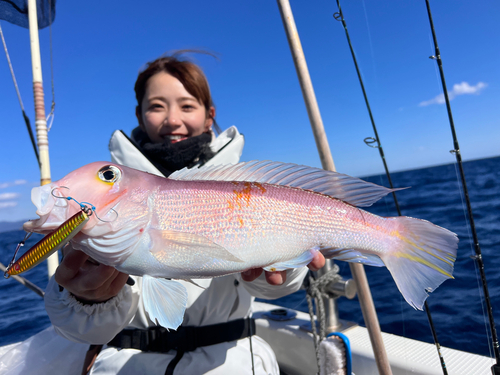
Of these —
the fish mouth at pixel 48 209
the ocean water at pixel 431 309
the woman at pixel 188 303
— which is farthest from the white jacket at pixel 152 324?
the ocean water at pixel 431 309

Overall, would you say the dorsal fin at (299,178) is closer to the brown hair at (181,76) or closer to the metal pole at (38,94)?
the brown hair at (181,76)

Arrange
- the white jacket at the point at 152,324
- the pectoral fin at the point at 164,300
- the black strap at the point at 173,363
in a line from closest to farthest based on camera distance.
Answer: the pectoral fin at the point at 164,300
the white jacket at the point at 152,324
the black strap at the point at 173,363

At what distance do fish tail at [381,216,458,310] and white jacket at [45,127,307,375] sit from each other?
2.79ft

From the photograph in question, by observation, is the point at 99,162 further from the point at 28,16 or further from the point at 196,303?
the point at 28,16

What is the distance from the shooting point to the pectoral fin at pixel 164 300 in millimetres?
1096

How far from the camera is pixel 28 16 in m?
3.34

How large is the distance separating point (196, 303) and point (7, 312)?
409 cm

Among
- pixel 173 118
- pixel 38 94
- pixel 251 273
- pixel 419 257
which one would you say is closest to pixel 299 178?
pixel 251 273

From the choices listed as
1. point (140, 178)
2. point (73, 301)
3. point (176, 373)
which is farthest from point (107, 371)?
point (140, 178)

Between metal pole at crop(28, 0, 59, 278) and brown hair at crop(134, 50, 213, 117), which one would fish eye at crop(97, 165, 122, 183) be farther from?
metal pole at crop(28, 0, 59, 278)

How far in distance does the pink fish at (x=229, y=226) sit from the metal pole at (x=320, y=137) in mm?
718

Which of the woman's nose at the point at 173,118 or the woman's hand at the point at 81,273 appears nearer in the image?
the woman's hand at the point at 81,273

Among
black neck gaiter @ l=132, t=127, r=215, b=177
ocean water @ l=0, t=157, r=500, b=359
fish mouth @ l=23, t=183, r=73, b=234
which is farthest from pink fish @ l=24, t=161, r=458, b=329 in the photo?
ocean water @ l=0, t=157, r=500, b=359

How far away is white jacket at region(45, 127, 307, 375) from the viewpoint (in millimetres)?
1597
